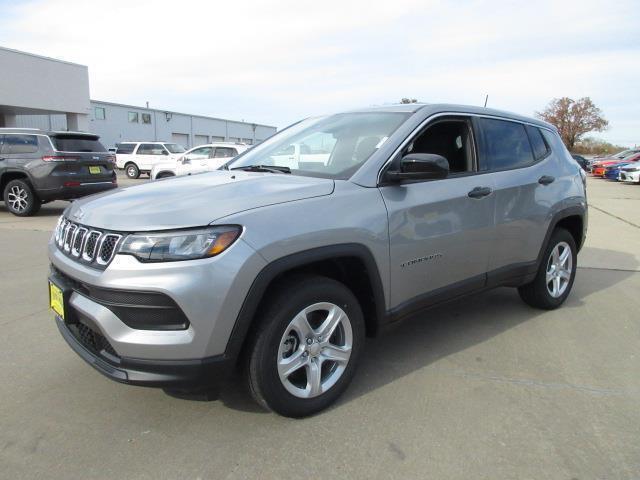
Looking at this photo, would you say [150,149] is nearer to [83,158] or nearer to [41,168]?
[83,158]

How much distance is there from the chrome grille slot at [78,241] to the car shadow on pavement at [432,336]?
1153 mm

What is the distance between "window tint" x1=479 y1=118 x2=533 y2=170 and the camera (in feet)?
12.4

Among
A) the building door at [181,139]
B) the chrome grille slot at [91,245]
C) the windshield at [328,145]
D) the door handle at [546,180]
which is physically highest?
the building door at [181,139]

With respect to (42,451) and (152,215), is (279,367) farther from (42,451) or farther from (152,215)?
(42,451)

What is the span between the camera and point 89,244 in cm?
248

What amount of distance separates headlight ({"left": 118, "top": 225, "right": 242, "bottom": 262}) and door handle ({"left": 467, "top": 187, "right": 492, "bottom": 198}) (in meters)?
1.88

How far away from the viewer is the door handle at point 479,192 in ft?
11.2

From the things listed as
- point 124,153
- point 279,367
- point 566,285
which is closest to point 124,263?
point 279,367

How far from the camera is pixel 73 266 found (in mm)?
2510

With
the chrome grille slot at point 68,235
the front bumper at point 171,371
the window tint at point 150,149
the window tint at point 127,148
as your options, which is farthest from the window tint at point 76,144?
the window tint at point 127,148

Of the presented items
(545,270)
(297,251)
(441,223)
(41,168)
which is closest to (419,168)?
(441,223)

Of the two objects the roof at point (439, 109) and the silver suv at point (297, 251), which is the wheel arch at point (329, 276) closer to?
the silver suv at point (297, 251)

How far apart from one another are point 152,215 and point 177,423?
3.75 feet

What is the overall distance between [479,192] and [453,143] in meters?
0.45
